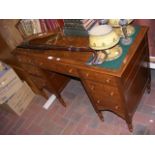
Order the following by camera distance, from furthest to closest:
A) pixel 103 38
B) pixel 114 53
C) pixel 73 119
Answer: pixel 73 119 < pixel 114 53 < pixel 103 38

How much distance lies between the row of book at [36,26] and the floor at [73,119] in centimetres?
103

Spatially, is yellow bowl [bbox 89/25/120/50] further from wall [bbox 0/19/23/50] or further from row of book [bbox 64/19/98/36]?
wall [bbox 0/19/23/50]

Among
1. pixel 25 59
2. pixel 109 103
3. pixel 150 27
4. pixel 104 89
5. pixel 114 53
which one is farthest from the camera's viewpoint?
pixel 25 59

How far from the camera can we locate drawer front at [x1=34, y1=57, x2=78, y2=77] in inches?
74.5

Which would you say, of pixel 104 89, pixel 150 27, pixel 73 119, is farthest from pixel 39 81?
pixel 150 27

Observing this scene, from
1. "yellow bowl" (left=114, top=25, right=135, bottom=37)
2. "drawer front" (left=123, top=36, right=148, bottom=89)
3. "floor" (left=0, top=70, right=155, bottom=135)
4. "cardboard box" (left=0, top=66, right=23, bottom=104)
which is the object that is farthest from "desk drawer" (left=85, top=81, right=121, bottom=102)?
"cardboard box" (left=0, top=66, right=23, bottom=104)

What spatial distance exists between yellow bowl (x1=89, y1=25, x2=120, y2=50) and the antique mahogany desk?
175 mm

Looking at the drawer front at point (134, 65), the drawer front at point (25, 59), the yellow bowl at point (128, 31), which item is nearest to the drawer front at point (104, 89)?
the drawer front at point (134, 65)

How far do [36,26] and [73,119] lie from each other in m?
1.28

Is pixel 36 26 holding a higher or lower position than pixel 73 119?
higher

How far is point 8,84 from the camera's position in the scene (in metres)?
2.63

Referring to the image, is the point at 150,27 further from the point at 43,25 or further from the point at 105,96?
the point at 43,25
